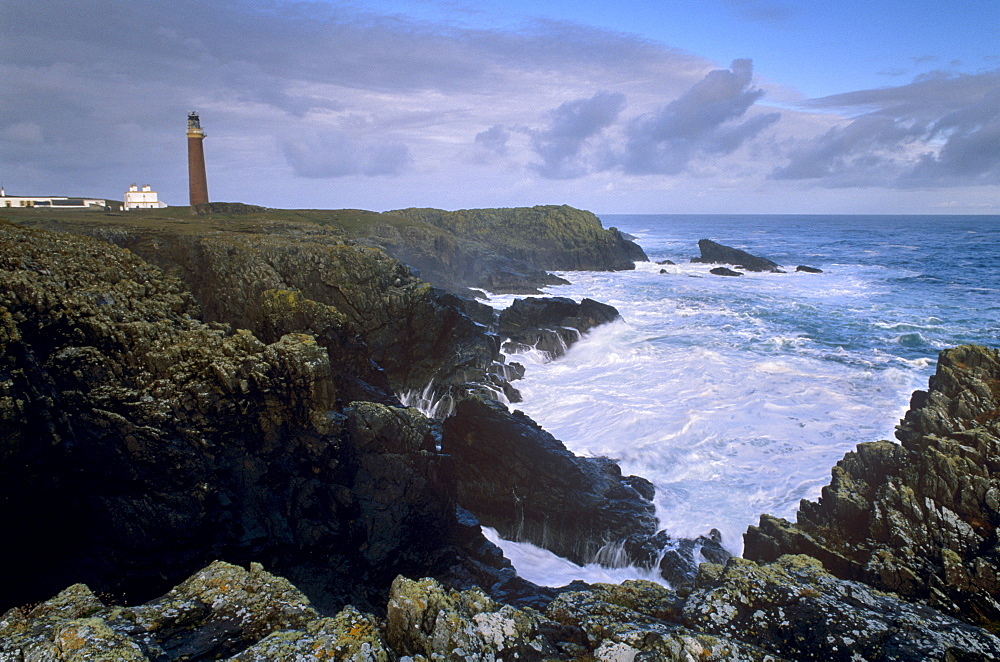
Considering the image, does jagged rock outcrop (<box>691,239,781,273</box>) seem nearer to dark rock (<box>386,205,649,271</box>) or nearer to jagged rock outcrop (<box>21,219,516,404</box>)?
dark rock (<box>386,205,649,271</box>)

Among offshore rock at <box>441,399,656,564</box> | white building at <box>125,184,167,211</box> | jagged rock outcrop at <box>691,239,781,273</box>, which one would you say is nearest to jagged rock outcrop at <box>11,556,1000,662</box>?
offshore rock at <box>441,399,656,564</box>

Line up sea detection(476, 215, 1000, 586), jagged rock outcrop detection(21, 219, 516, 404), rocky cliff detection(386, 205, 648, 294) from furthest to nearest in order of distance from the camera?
1. rocky cliff detection(386, 205, 648, 294)
2. jagged rock outcrop detection(21, 219, 516, 404)
3. sea detection(476, 215, 1000, 586)

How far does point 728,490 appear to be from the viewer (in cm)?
1527

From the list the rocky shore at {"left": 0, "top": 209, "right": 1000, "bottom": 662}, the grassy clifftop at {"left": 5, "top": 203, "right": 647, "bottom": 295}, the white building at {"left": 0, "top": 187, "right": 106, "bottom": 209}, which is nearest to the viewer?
→ the rocky shore at {"left": 0, "top": 209, "right": 1000, "bottom": 662}

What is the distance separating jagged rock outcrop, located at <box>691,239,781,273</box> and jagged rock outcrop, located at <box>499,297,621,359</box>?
42.4 metres

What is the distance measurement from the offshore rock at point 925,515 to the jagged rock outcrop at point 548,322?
18.0m

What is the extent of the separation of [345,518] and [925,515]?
11.4 m

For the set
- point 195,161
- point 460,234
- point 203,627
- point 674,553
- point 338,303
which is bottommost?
point 674,553

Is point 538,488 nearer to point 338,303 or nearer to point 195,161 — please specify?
point 338,303

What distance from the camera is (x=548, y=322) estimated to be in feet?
103

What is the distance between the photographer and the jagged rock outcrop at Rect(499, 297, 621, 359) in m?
28.9

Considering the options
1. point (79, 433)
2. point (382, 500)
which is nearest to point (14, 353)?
point (79, 433)

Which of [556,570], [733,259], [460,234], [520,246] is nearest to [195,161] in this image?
[460,234]

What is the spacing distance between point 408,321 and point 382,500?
10797 mm
